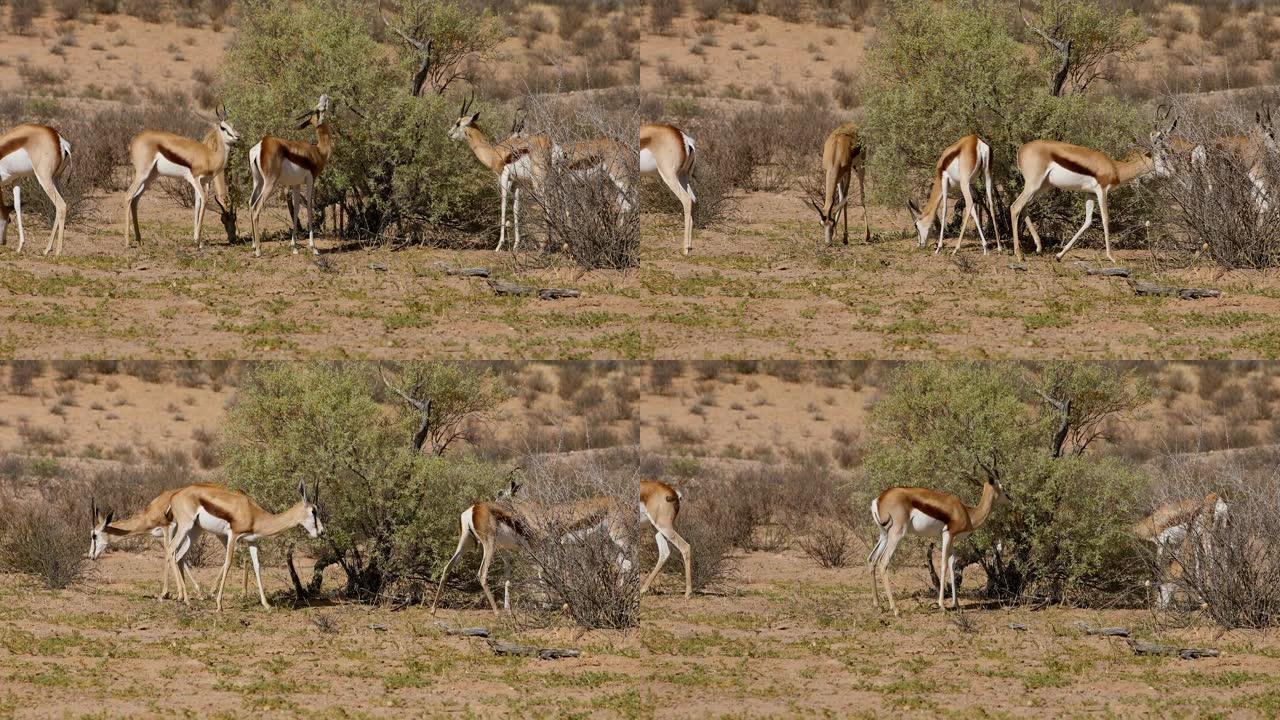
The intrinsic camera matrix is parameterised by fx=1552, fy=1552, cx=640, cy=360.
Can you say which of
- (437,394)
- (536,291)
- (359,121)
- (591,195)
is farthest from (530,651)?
(359,121)

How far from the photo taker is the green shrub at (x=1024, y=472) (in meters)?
15.3

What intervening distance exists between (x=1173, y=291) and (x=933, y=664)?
19.8 feet

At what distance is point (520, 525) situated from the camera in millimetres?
13711

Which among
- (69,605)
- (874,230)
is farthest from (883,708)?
(874,230)

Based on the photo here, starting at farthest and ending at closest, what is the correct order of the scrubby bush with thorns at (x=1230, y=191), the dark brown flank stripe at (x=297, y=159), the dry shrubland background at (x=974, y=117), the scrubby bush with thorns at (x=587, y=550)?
the dry shrubland background at (x=974, y=117)
the dark brown flank stripe at (x=297, y=159)
the scrubby bush with thorns at (x=1230, y=191)
the scrubby bush with thorns at (x=587, y=550)

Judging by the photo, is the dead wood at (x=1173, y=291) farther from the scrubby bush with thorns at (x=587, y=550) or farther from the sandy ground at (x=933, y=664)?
the scrubby bush with thorns at (x=587, y=550)

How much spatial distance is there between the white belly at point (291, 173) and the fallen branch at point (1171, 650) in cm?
1036

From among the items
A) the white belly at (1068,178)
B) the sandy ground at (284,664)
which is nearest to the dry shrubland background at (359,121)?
the white belly at (1068,178)

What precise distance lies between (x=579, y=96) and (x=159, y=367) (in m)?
10.7

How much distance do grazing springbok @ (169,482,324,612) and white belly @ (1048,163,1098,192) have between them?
340 inches

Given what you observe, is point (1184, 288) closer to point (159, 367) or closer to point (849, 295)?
point (849, 295)

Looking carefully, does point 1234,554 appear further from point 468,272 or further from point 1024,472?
point 468,272

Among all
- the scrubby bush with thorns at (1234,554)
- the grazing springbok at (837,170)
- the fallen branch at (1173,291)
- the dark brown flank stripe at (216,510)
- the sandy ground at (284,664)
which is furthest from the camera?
the grazing springbok at (837,170)

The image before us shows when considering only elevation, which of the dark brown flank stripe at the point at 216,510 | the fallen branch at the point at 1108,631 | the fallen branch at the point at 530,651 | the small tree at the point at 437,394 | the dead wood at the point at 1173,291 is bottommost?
the dark brown flank stripe at the point at 216,510
